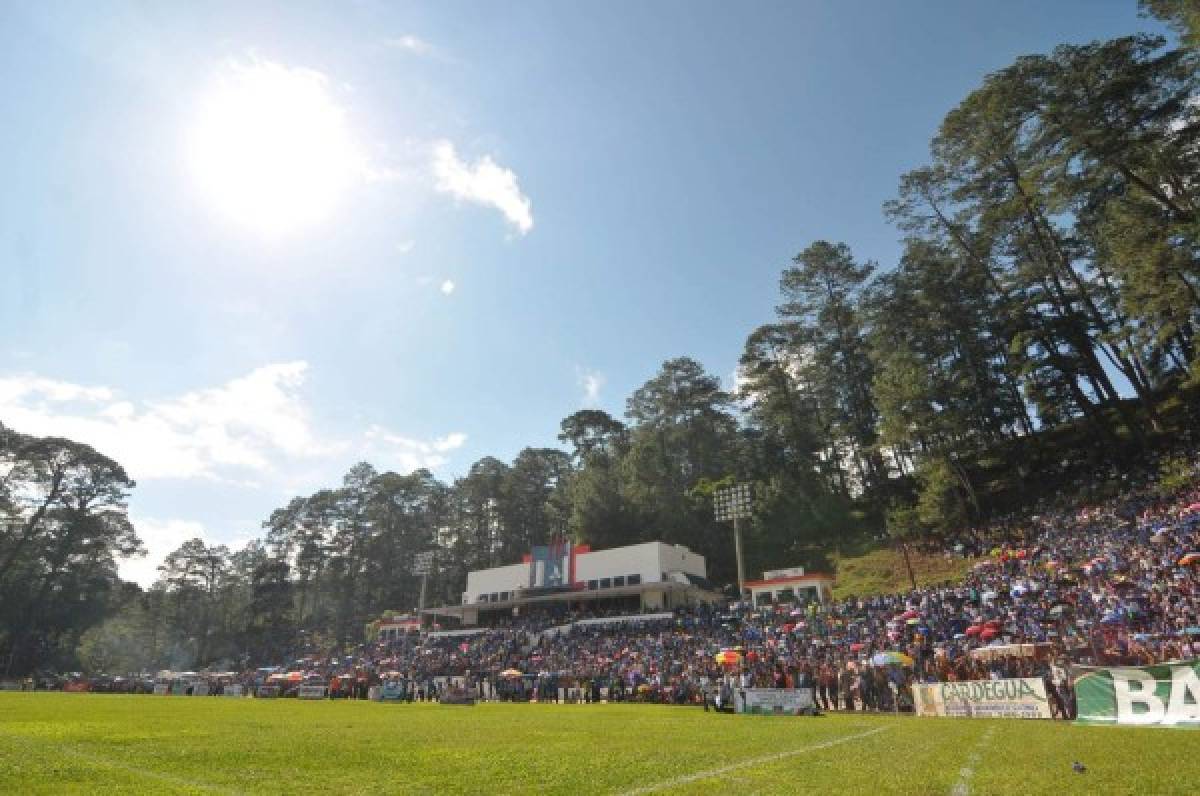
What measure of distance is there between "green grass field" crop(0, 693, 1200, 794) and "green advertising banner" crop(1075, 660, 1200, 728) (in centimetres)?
116

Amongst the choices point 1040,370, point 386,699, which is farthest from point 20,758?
point 1040,370

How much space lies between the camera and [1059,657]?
2105cm

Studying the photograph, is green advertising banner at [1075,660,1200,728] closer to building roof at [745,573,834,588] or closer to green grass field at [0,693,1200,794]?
green grass field at [0,693,1200,794]

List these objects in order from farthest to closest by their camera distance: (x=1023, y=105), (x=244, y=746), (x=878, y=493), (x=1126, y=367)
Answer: (x=878, y=493)
(x=1126, y=367)
(x=1023, y=105)
(x=244, y=746)

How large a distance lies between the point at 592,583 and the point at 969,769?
165ft

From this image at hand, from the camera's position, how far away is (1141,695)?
46.8 feet

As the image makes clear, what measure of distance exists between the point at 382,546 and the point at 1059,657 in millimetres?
84354

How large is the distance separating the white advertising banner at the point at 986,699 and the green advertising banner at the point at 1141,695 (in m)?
1.59

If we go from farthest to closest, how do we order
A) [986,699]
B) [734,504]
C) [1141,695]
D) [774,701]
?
1. [734,504]
2. [774,701]
3. [986,699]
4. [1141,695]

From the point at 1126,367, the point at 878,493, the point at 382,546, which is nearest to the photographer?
the point at 1126,367

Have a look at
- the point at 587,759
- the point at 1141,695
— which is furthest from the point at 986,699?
the point at 587,759

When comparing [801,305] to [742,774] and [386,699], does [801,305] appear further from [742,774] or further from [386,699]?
[742,774]

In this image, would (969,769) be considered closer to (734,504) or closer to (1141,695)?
(1141,695)

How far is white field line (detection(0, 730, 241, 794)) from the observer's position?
7.22 m
